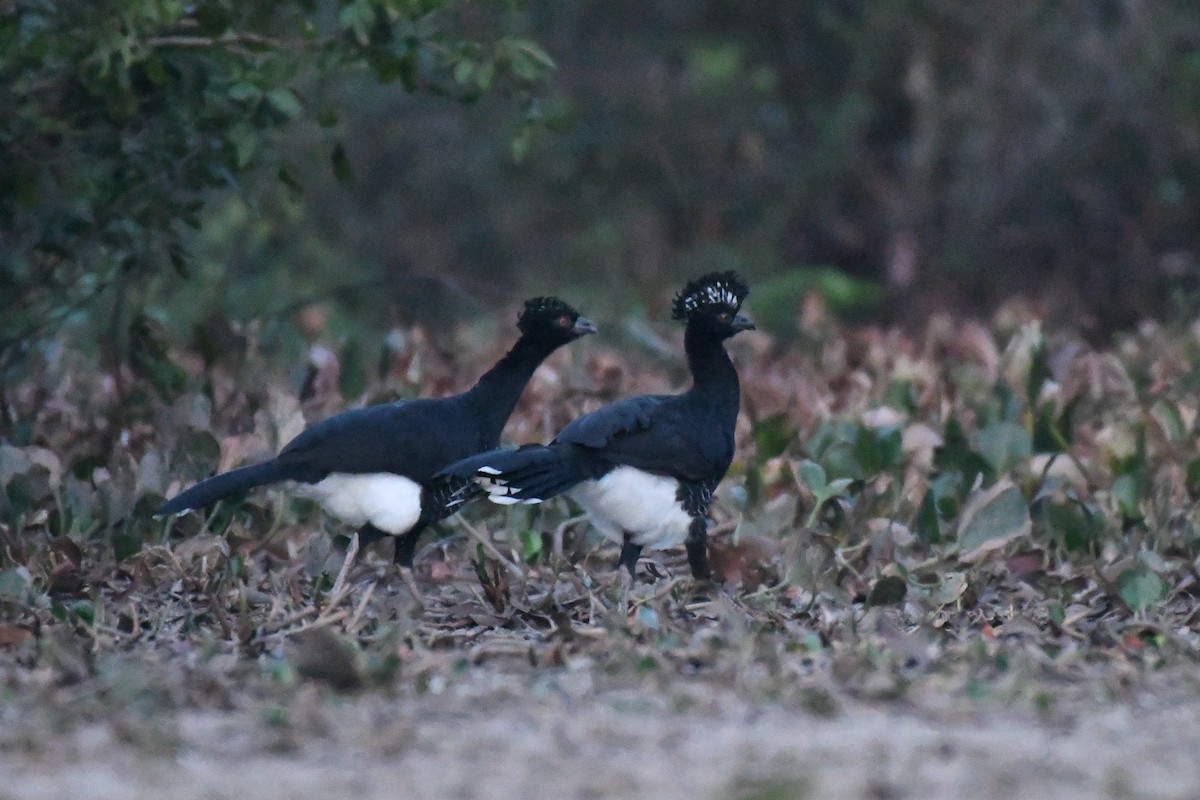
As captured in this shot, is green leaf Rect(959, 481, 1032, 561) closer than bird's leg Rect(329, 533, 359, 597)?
No

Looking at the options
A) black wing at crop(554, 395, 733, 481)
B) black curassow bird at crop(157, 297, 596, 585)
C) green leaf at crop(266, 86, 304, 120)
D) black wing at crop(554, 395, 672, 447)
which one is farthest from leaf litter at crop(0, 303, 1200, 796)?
green leaf at crop(266, 86, 304, 120)

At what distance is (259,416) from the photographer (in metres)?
7.50

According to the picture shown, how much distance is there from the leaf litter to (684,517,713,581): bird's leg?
44mm

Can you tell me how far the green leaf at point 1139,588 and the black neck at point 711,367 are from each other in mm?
1302

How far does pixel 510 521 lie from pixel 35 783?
116 inches

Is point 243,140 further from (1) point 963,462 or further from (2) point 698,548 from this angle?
(1) point 963,462

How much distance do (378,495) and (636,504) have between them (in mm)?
783

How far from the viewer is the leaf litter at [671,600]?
4.30 m

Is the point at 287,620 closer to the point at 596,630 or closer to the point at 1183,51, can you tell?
the point at 596,630

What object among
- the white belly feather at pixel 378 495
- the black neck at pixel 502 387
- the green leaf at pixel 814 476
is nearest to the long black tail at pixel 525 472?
the white belly feather at pixel 378 495

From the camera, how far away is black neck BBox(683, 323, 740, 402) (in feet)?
21.6

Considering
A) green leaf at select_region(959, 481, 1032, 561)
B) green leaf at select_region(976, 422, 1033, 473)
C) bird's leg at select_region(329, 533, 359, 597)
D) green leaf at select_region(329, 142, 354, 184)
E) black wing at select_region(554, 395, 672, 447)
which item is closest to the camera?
bird's leg at select_region(329, 533, 359, 597)

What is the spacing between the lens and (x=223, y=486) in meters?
6.23

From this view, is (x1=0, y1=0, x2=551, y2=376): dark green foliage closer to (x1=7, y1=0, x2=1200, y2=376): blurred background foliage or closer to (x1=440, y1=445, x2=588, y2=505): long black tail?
(x1=7, y1=0, x2=1200, y2=376): blurred background foliage
